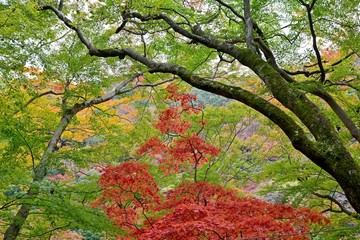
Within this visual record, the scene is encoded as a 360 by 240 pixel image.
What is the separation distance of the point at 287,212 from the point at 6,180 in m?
3.32

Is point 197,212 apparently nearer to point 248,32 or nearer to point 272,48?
point 248,32

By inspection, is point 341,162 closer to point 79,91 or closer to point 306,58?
point 306,58

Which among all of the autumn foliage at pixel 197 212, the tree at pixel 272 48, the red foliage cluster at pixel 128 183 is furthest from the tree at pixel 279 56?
the red foliage cluster at pixel 128 183

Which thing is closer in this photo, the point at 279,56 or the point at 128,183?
the point at 279,56

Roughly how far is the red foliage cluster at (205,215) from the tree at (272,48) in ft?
2.66

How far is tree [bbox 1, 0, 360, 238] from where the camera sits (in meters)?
2.81

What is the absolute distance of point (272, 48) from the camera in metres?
5.07

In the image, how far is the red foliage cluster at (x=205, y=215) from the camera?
3691 millimetres

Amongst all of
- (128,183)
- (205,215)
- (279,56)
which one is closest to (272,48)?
(279,56)

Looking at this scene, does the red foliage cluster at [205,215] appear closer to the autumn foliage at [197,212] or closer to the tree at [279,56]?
the autumn foliage at [197,212]

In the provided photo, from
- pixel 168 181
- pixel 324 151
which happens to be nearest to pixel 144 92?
pixel 168 181

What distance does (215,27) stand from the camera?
18.5 ft

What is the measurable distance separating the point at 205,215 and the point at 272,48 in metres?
2.67

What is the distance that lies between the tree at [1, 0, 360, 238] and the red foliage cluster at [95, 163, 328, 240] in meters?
0.81
